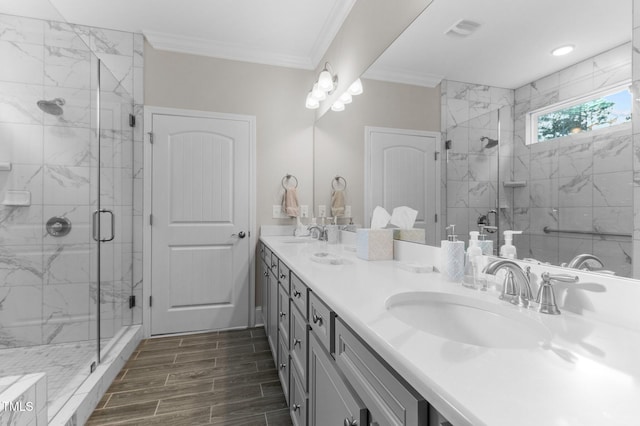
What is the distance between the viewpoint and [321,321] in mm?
1015

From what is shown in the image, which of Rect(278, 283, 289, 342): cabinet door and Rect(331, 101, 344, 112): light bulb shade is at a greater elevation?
Rect(331, 101, 344, 112): light bulb shade

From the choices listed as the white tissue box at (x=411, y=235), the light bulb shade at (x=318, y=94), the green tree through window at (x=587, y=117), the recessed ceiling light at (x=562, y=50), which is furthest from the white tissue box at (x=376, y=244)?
the light bulb shade at (x=318, y=94)

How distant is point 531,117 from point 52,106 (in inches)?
98.7

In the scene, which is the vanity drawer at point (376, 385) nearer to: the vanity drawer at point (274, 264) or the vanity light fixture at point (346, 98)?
the vanity drawer at point (274, 264)

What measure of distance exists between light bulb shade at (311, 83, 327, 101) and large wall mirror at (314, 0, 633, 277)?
3.72 feet

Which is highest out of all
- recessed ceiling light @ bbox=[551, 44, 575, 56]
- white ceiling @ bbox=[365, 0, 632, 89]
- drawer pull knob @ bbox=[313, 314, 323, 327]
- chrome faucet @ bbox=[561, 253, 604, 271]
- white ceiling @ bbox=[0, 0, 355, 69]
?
white ceiling @ bbox=[0, 0, 355, 69]

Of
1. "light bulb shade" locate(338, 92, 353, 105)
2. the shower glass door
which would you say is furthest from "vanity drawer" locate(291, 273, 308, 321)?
the shower glass door

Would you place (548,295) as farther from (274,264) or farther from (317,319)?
(274,264)

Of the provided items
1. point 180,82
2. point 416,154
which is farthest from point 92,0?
point 416,154

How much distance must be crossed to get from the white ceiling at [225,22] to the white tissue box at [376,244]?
1.71 meters

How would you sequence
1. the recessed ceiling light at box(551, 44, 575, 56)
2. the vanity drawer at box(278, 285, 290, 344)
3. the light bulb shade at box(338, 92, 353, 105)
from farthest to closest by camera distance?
the light bulb shade at box(338, 92, 353, 105), the vanity drawer at box(278, 285, 290, 344), the recessed ceiling light at box(551, 44, 575, 56)

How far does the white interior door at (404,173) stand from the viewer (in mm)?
1430

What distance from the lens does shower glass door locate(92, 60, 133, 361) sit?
6.92 feet

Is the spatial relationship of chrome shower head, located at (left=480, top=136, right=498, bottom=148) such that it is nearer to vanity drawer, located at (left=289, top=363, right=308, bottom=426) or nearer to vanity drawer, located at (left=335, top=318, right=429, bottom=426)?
vanity drawer, located at (left=335, top=318, right=429, bottom=426)
